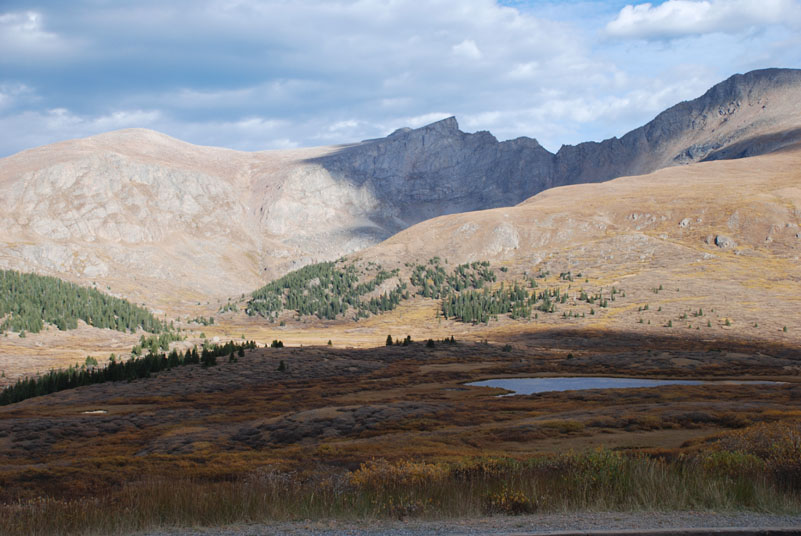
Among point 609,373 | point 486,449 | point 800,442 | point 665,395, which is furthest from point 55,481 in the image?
point 609,373

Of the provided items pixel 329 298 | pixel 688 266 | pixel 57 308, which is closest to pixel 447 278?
pixel 329 298

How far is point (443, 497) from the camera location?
14609 mm

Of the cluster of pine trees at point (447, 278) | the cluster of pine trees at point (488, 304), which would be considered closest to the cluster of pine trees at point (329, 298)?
the cluster of pine trees at point (447, 278)

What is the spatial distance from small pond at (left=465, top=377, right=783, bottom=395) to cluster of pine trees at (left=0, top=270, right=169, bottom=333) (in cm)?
10871

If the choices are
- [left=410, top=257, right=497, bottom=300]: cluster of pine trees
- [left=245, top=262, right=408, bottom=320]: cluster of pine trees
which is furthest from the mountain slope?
[left=245, top=262, right=408, bottom=320]: cluster of pine trees

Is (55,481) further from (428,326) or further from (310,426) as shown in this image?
(428,326)

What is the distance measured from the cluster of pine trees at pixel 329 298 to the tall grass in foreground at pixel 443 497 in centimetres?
15674

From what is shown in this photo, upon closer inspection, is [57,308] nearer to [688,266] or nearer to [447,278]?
[447,278]

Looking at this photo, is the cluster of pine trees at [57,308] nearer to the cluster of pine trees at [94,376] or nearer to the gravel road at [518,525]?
the cluster of pine trees at [94,376]

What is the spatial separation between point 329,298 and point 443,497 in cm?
17310

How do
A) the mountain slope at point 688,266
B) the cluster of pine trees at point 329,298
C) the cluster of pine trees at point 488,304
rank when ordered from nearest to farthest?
the mountain slope at point 688,266
the cluster of pine trees at point 488,304
the cluster of pine trees at point 329,298

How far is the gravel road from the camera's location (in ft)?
38.9

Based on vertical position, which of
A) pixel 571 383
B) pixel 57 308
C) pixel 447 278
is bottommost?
pixel 571 383

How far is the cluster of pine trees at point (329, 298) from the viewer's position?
178 metres
